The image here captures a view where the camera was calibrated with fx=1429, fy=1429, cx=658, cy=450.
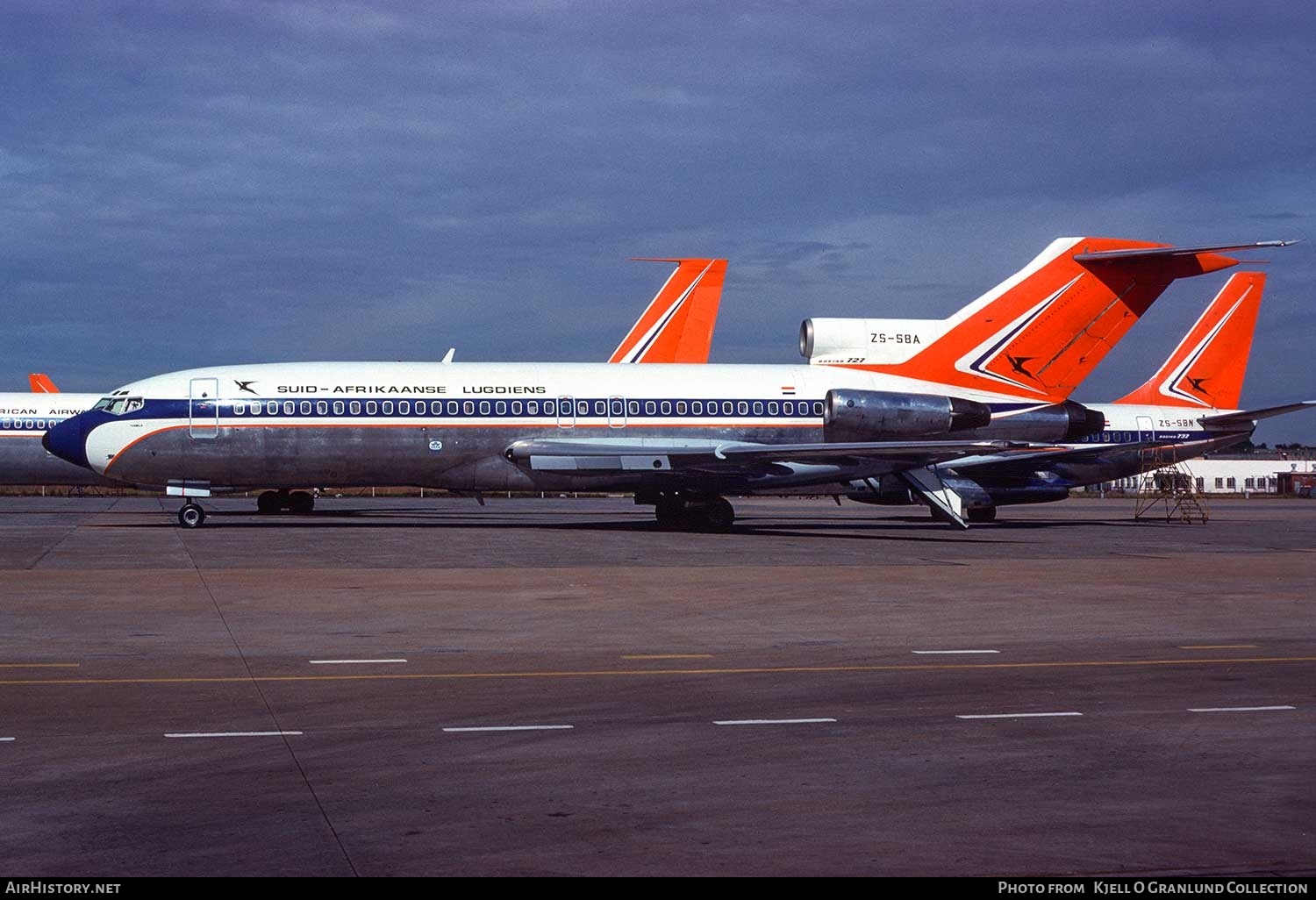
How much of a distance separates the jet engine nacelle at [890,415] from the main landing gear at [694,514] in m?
3.67

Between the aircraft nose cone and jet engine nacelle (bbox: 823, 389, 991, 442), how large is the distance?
65.6 feet

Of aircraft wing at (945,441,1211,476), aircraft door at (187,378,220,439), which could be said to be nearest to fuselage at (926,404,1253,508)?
aircraft wing at (945,441,1211,476)

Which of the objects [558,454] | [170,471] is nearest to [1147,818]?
[558,454]

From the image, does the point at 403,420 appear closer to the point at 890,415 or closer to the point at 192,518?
the point at 192,518

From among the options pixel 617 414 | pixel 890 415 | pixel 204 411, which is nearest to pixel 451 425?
pixel 617 414

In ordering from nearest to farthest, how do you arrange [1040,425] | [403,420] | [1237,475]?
1. [403,420]
2. [1040,425]
3. [1237,475]

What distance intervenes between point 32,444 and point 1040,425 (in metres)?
36.0

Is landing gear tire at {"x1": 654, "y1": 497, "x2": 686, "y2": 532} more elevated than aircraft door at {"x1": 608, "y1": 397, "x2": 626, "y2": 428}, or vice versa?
aircraft door at {"x1": 608, "y1": 397, "x2": 626, "y2": 428}

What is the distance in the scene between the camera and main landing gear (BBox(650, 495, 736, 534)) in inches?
1560

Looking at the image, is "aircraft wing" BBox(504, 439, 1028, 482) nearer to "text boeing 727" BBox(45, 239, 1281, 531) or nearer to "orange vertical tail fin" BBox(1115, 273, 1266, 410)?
"text boeing 727" BBox(45, 239, 1281, 531)

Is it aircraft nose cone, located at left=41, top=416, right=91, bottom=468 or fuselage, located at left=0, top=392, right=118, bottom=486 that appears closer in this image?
aircraft nose cone, located at left=41, top=416, right=91, bottom=468

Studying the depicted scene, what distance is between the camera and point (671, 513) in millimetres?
40625

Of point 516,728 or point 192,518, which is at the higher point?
point 192,518
